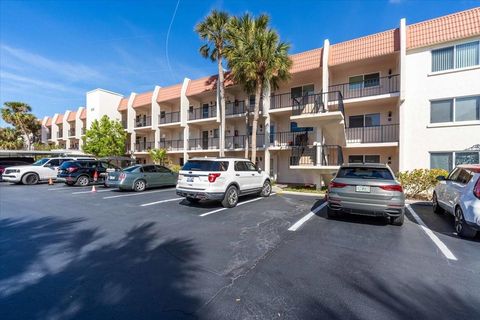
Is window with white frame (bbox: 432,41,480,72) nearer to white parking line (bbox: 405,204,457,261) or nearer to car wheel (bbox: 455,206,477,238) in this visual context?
white parking line (bbox: 405,204,457,261)

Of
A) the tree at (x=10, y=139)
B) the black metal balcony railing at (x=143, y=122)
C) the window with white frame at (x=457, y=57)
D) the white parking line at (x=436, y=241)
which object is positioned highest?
the window with white frame at (x=457, y=57)

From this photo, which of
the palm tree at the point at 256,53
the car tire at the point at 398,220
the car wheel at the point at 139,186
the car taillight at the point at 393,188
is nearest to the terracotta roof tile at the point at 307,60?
the palm tree at the point at 256,53

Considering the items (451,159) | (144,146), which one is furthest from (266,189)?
(144,146)

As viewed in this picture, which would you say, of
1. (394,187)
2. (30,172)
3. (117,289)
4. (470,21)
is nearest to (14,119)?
(30,172)

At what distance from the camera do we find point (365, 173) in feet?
21.3

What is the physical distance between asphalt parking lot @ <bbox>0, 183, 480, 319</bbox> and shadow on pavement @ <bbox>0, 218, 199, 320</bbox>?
17 millimetres

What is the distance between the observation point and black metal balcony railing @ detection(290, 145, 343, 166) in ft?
41.2

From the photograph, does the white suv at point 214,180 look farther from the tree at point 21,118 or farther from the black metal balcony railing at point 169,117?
the tree at point 21,118

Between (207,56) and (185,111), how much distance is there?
616 cm

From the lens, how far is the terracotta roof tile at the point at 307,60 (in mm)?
15367

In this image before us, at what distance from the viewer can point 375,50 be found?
13.6 meters

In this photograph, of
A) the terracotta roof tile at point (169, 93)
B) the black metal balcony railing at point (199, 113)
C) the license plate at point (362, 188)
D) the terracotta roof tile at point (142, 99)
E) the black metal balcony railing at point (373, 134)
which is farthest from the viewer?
the terracotta roof tile at point (142, 99)

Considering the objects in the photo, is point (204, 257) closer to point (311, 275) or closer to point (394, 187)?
point (311, 275)

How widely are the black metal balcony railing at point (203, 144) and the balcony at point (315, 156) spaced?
364 inches
